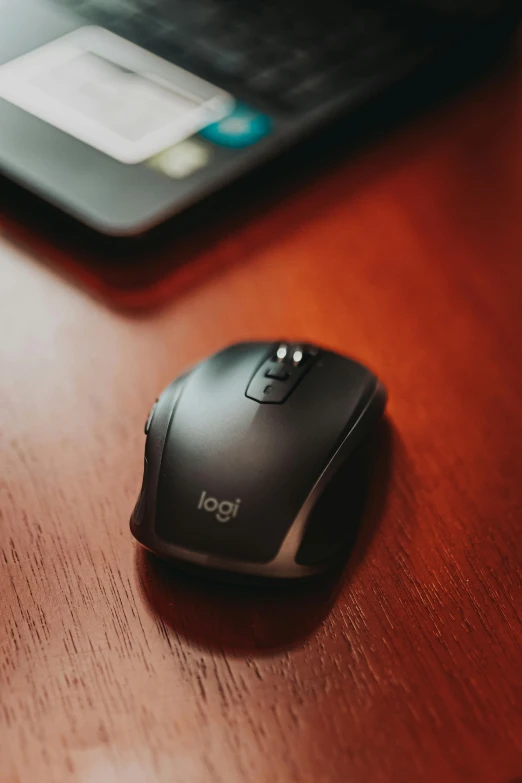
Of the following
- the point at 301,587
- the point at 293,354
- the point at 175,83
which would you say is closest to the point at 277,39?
the point at 175,83

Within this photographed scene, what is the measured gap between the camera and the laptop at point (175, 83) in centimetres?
52

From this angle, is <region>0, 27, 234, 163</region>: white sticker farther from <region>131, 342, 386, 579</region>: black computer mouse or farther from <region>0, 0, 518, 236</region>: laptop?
<region>131, 342, 386, 579</region>: black computer mouse

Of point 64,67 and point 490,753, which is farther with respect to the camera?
point 64,67

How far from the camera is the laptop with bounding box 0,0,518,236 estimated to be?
0.52m

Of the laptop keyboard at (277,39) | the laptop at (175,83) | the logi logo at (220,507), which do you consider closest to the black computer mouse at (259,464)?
the logi logo at (220,507)

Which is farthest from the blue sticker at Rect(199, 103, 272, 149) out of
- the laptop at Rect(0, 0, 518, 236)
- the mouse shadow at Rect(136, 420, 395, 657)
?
the mouse shadow at Rect(136, 420, 395, 657)

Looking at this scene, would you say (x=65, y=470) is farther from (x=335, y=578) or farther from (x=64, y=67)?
(x=64, y=67)

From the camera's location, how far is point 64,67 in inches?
23.5

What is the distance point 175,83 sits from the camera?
0.60 metres

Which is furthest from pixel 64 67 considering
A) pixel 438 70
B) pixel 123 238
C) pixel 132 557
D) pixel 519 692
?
pixel 519 692

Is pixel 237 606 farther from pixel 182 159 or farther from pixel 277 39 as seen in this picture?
pixel 277 39

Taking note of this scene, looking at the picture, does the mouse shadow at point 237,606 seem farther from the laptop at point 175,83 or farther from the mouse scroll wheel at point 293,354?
the laptop at point 175,83

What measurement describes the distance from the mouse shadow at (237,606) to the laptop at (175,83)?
0.78 ft

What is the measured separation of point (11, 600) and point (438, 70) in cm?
53
